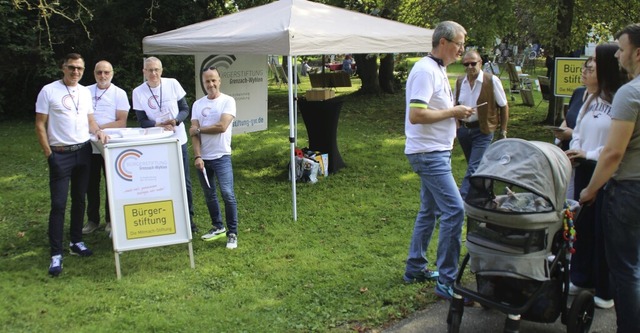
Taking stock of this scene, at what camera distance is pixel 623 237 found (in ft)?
10.1

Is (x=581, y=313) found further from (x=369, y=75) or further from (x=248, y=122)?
(x=369, y=75)

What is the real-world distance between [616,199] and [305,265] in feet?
8.67

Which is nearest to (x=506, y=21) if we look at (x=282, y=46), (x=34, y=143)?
(x=282, y=46)

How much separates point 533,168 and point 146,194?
3336 mm

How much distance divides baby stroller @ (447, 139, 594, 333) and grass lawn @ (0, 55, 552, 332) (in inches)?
36.8

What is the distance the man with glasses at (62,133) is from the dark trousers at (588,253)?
3.94 metres

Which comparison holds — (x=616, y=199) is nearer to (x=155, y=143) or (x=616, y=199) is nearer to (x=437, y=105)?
(x=437, y=105)

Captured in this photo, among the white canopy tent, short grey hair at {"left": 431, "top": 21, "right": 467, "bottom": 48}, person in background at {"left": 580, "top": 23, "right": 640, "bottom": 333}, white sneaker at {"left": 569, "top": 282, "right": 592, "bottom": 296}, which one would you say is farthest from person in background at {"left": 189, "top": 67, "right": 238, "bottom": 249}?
person in background at {"left": 580, "top": 23, "right": 640, "bottom": 333}

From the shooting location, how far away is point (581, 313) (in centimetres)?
333

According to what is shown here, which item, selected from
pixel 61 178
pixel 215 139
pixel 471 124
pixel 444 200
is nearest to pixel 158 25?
pixel 215 139

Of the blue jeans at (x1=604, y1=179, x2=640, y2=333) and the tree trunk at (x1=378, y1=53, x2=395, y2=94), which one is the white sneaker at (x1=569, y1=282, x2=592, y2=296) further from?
the tree trunk at (x1=378, y1=53, x2=395, y2=94)

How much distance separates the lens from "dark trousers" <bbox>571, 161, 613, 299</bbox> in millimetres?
3875

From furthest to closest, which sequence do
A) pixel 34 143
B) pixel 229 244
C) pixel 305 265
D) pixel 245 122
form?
pixel 34 143 < pixel 245 122 < pixel 229 244 < pixel 305 265

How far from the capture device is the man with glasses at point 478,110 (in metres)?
5.96
